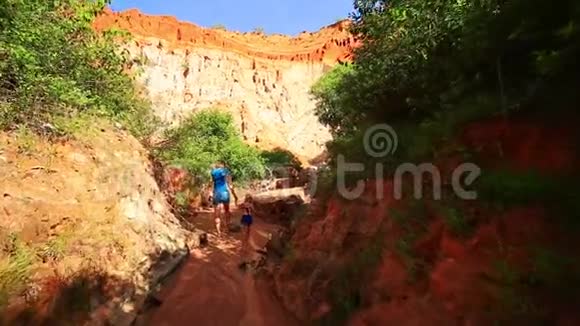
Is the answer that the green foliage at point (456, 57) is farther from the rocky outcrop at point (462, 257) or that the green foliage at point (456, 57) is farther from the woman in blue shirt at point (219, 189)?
the woman in blue shirt at point (219, 189)

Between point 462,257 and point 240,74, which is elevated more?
point 240,74

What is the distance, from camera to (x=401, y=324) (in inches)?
137

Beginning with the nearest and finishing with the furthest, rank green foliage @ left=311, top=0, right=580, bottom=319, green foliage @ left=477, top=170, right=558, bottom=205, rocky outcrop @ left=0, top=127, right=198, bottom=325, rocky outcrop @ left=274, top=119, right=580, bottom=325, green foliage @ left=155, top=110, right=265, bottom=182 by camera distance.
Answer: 1. rocky outcrop @ left=274, top=119, right=580, bottom=325
2. green foliage @ left=311, top=0, right=580, bottom=319
3. green foliage @ left=477, top=170, right=558, bottom=205
4. rocky outcrop @ left=0, top=127, right=198, bottom=325
5. green foliage @ left=155, top=110, right=265, bottom=182

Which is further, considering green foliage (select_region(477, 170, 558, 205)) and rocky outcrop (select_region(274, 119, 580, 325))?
green foliage (select_region(477, 170, 558, 205))

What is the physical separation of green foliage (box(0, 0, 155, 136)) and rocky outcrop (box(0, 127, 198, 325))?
59 centimetres

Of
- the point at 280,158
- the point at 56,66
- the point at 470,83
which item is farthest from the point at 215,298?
the point at 280,158

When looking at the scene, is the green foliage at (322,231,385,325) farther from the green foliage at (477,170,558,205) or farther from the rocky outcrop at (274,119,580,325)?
the green foliage at (477,170,558,205)

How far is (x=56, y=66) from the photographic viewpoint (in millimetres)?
7590

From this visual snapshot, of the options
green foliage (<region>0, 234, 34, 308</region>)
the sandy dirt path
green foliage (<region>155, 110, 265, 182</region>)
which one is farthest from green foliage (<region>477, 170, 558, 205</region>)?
green foliage (<region>155, 110, 265, 182</region>)

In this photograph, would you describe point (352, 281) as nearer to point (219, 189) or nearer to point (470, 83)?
point (470, 83)

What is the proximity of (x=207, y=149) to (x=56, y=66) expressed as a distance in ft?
38.8

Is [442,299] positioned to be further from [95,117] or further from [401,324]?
[95,117]

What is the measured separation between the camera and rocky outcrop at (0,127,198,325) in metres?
4.44

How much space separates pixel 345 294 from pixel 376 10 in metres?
5.61
